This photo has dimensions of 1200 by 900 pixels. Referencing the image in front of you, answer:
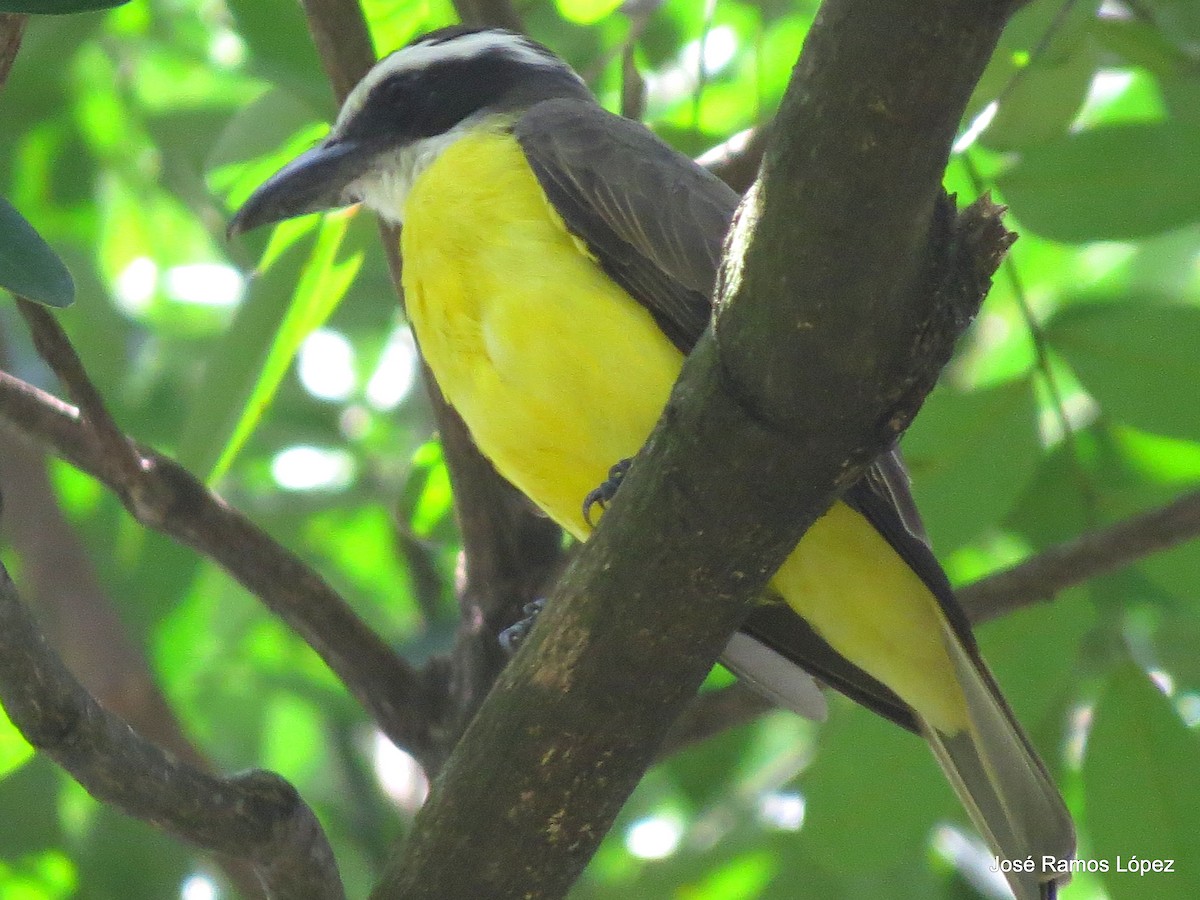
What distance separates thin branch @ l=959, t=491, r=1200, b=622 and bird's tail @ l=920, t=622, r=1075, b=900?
23 cm

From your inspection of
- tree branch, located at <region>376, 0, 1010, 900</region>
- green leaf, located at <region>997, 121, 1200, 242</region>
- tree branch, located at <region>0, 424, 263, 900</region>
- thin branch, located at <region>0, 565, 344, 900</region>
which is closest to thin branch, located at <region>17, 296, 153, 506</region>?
thin branch, located at <region>0, 565, 344, 900</region>

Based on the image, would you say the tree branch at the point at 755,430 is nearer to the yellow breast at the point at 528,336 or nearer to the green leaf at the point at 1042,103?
the yellow breast at the point at 528,336

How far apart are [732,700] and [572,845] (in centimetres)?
120

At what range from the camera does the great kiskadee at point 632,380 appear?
2.99 meters

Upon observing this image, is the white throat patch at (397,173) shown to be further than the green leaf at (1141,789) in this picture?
Yes

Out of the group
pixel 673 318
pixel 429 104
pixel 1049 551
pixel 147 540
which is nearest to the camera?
pixel 673 318

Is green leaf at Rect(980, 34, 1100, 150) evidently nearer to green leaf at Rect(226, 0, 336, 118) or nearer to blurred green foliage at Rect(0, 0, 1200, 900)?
blurred green foliage at Rect(0, 0, 1200, 900)

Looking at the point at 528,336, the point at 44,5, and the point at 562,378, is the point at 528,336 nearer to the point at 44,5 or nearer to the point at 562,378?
the point at 562,378

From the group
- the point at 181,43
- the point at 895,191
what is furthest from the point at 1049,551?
the point at 181,43

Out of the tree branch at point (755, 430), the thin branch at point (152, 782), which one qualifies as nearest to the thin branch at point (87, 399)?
the thin branch at point (152, 782)

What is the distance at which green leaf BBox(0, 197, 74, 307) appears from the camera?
198 cm

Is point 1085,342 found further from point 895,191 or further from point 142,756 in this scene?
point 142,756

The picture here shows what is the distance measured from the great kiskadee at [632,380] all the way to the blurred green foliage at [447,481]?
161mm

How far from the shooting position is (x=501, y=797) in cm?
240
